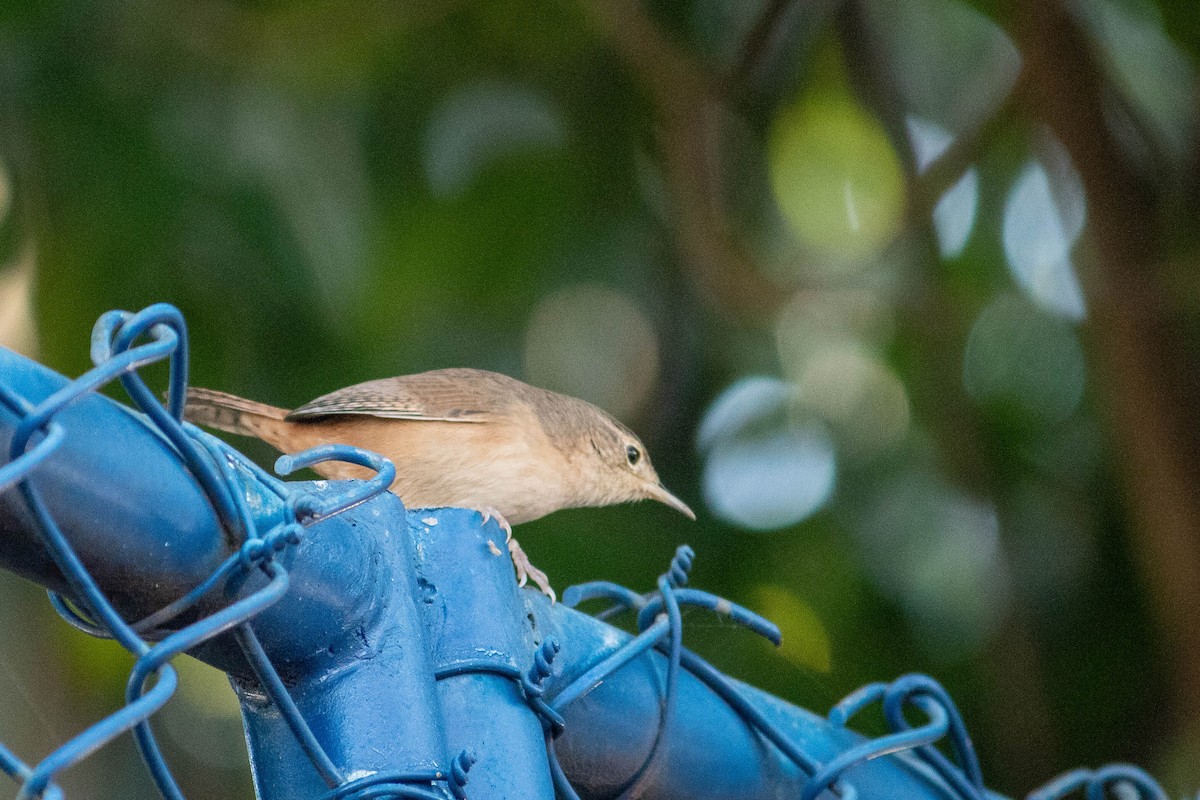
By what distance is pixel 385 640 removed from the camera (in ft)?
5.64

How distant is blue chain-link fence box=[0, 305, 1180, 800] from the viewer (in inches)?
52.4

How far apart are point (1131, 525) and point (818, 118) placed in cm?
204

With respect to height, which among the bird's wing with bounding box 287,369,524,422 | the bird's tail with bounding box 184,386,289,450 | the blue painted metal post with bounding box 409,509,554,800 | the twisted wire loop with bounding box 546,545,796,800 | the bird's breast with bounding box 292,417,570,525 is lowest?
the bird's breast with bounding box 292,417,570,525

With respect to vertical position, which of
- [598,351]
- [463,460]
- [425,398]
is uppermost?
[425,398]

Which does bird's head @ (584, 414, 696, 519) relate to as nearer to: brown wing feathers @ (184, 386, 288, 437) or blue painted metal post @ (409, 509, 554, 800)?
brown wing feathers @ (184, 386, 288, 437)

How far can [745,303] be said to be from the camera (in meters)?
5.74

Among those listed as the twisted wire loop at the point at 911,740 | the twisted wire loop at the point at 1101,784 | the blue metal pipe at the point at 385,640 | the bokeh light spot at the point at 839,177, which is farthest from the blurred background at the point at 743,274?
the blue metal pipe at the point at 385,640

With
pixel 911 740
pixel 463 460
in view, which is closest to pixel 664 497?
pixel 463 460

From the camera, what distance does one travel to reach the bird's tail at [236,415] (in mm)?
4148

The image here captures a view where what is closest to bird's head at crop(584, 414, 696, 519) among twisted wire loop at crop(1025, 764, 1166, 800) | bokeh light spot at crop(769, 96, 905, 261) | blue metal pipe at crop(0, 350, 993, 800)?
bokeh light spot at crop(769, 96, 905, 261)

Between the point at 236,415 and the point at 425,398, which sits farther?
the point at 425,398

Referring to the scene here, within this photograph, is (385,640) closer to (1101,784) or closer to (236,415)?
(1101,784)

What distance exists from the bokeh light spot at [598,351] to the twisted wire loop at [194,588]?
4.52 m

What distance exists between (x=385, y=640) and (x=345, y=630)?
0.05 meters
